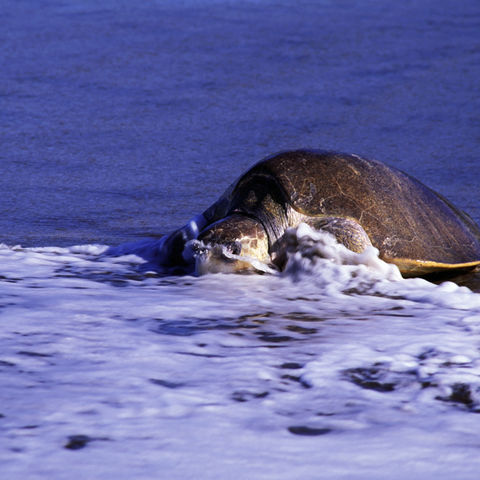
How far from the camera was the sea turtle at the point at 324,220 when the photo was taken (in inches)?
157

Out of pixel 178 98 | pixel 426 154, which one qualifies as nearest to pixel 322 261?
pixel 426 154

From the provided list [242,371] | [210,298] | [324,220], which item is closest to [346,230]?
[324,220]

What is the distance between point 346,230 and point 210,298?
791 mm

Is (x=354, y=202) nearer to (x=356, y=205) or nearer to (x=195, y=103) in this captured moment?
(x=356, y=205)

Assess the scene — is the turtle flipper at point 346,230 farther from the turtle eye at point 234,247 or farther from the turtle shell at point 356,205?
the turtle eye at point 234,247

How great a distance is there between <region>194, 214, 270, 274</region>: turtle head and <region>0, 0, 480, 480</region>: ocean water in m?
0.08

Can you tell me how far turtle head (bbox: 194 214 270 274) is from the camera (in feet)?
12.9

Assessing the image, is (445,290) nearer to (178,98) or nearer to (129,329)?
(129,329)

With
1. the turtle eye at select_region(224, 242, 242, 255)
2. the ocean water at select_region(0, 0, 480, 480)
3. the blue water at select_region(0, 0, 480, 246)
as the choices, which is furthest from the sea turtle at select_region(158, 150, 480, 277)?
the blue water at select_region(0, 0, 480, 246)

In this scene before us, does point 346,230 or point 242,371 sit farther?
point 346,230

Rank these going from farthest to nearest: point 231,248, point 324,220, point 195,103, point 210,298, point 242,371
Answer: point 195,103
point 324,220
point 231,248
point 210,298
point 242,371

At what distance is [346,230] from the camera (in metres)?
4.00

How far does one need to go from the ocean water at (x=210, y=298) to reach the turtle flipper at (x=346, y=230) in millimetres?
56

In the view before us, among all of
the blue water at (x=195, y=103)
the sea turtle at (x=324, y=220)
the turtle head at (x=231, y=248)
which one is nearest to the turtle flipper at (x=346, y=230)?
the sea turtle at (x=324, y=220)
